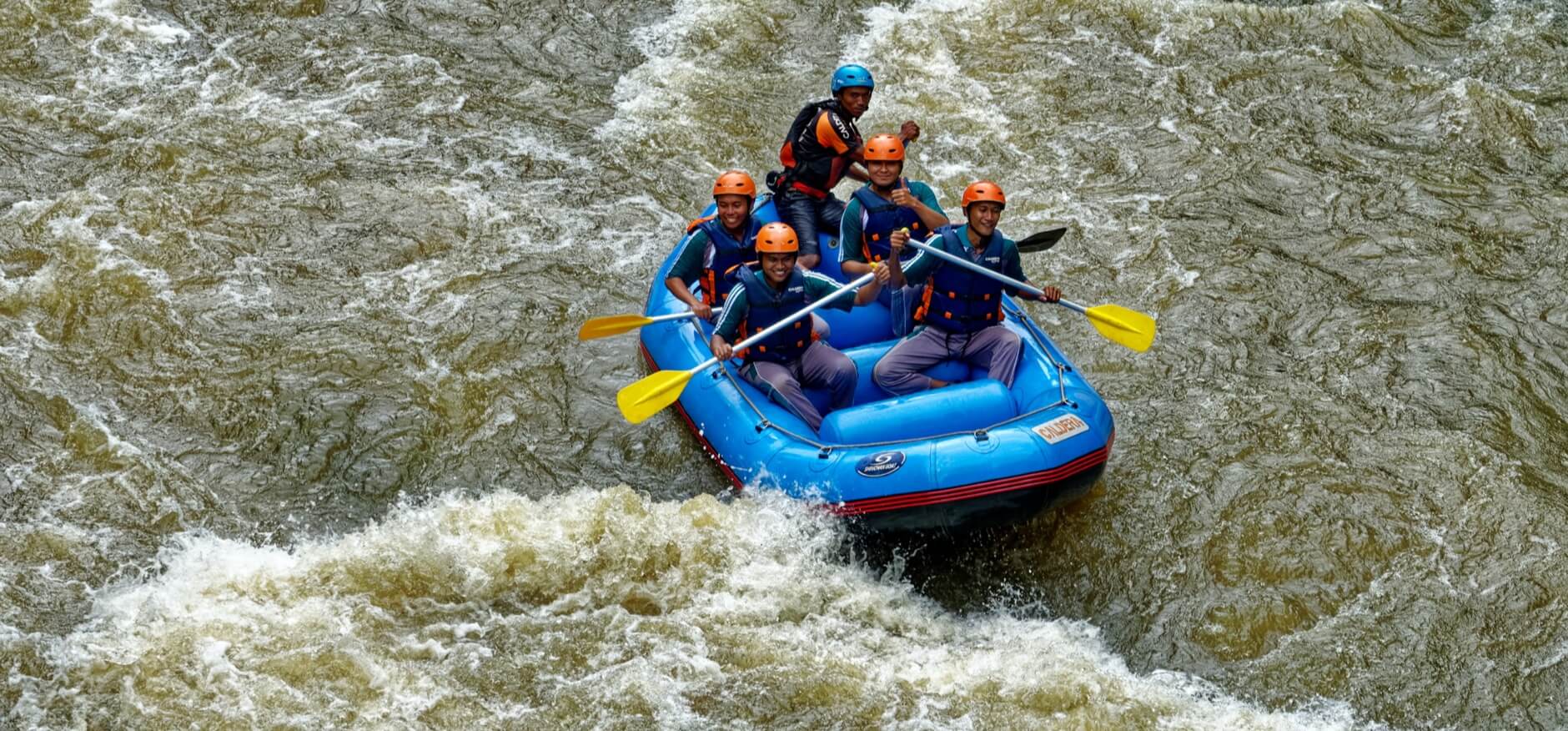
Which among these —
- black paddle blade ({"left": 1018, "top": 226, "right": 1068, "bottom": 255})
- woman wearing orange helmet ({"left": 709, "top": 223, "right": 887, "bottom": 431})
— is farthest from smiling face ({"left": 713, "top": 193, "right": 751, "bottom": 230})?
black paddle blade ({"left": 1018, "top": 226, "right": 1068, "bottom": 255})

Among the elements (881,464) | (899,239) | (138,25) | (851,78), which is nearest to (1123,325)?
(899,239)

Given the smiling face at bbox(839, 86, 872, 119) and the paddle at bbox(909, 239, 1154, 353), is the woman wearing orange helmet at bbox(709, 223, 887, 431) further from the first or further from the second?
the smiling face at bbox(839, 86, 872, 119)

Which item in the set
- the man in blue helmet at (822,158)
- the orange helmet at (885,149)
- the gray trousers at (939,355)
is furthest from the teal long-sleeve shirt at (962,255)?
the man in blue helmet at (822,158)

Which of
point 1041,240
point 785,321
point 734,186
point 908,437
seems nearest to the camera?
point 908,437

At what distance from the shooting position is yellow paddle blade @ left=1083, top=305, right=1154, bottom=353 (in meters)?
7.15

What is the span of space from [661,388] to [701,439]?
1.27 feet

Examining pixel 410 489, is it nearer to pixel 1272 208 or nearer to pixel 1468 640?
pixel 1468 640

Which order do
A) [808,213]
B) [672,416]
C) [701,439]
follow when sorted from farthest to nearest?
[808,213]
[672,416]
[701,439]

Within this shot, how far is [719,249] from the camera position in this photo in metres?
7.27

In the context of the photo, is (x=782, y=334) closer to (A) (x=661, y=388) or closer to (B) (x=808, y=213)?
(A) (x=661, y=388)

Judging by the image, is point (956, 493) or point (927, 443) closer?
point (956, 493)

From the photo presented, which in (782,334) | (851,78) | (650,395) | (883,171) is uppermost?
(851,78)

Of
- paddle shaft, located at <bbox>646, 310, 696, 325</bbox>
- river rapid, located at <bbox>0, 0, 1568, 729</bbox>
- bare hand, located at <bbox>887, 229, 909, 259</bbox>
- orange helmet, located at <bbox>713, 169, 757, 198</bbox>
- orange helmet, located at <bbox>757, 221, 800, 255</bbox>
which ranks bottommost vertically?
river rapid, located at <bbox>0, 0, 1568, 729</bbox>

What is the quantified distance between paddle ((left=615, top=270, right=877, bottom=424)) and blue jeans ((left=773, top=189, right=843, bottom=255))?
115cm
